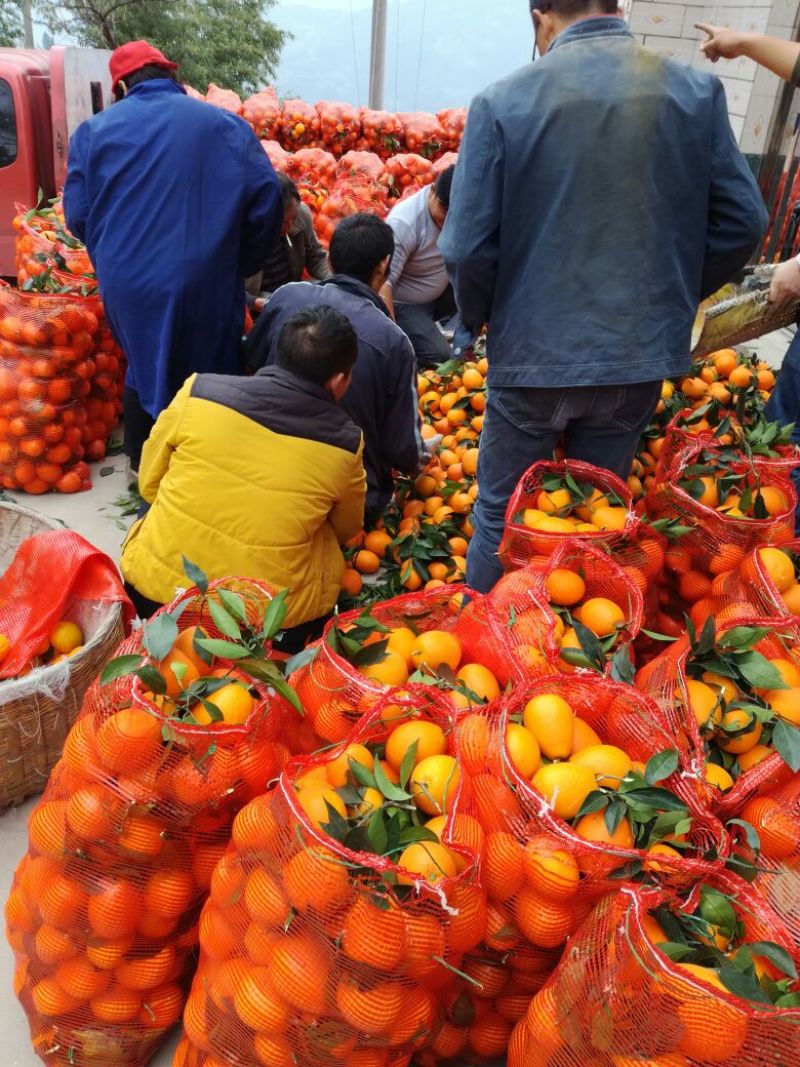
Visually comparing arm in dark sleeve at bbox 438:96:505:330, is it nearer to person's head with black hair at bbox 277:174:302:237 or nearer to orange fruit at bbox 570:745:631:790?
orange fruit at bbox 570:745:631:790

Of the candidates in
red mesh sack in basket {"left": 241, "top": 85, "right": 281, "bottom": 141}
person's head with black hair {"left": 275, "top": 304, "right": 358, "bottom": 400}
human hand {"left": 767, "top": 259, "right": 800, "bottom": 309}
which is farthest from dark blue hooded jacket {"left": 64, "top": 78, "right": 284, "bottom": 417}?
red mesh sack in basket {"left": 241, "top": 85, "right": 281, "bottom": 141}

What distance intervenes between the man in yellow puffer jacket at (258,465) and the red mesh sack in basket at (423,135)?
21.5 feet

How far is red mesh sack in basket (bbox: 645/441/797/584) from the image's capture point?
7.44 ft

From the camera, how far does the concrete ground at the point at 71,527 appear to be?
179cm

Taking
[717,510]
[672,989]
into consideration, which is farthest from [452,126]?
[672,989]

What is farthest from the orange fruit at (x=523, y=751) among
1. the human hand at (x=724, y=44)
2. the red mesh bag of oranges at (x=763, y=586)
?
the human hand at (x=724, y=44)

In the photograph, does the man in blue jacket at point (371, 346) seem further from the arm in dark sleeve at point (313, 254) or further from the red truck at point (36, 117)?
the red truck at point (36, 117)

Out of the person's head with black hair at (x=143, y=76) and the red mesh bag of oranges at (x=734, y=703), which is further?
the person's head with black hair at (x=143, y=76)

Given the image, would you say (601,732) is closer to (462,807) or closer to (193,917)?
(462,807)

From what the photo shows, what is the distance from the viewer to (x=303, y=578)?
2.63 m

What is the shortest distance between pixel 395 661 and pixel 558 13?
5.90 feet

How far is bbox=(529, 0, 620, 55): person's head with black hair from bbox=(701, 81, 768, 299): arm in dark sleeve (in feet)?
1.21

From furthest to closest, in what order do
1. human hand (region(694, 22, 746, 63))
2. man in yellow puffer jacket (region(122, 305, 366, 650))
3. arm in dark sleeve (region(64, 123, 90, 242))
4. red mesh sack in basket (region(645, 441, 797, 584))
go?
1. arm in dark sleeve (region(64, 123, 90, 242))
2. human hand (region(694, 22, 746, 63))
3. man in yellow puffer jacket (region(122, 305, 366, 650))
4. red mesh sack in basket (region(645, 441, 797, 584))

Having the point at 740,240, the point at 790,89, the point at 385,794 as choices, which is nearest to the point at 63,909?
the point at 385,794
